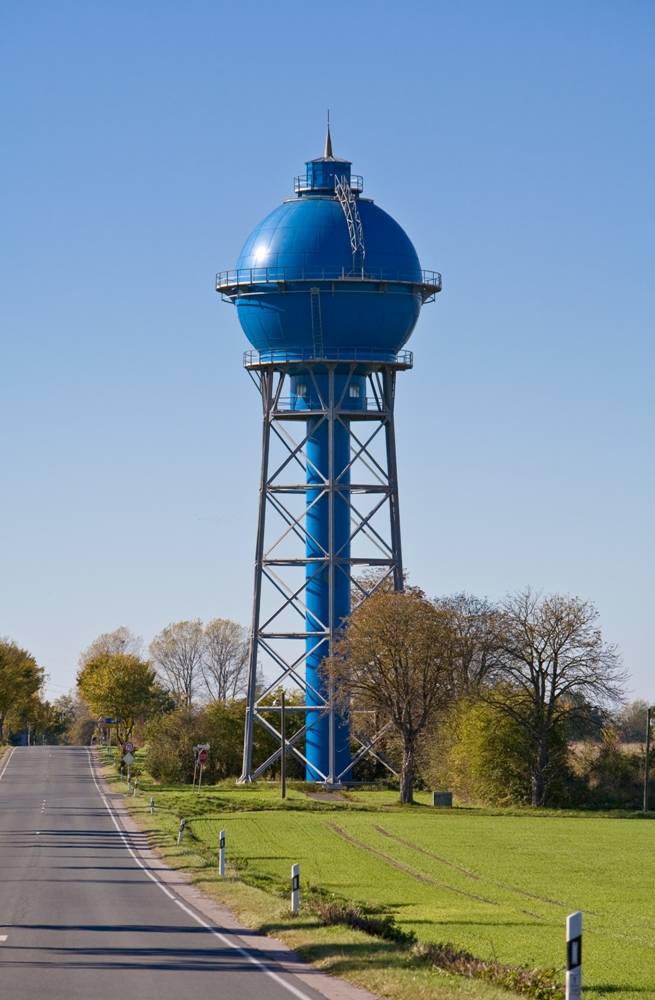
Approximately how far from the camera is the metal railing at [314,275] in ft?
215

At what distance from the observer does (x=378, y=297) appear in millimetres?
66312

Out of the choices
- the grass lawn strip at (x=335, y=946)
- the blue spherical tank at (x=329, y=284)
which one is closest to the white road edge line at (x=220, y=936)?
the grass lawn strip at (x=335, y=946)

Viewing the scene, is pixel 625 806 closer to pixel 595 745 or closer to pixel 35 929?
pixel 595 745

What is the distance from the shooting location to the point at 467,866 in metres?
40.8

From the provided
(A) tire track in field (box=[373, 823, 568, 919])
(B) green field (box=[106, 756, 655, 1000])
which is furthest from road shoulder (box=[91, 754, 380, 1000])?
(A) tire track in field (box=[373, 823, 568, 919])

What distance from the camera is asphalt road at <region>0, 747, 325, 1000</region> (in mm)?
18297

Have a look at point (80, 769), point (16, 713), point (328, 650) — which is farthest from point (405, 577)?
point (16, 713)

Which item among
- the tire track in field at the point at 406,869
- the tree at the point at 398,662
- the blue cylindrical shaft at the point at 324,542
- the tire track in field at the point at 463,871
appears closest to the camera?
the tire track in field at the point at 463,871

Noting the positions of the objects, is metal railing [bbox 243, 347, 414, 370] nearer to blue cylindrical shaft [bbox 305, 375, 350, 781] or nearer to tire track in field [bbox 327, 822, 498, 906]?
blue cylindrical shaft [bbox 305, 375, 350, 781]

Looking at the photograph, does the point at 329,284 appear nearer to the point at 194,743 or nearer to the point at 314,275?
the point at 314,275

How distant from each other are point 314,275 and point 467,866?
3126cm

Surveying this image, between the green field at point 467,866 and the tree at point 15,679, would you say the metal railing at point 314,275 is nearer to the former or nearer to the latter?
the green field at point 467,866

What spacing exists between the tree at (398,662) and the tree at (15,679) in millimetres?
53719

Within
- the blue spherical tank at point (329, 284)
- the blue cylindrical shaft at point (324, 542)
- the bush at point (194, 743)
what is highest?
the blue spherical tank at point (329, 284)
